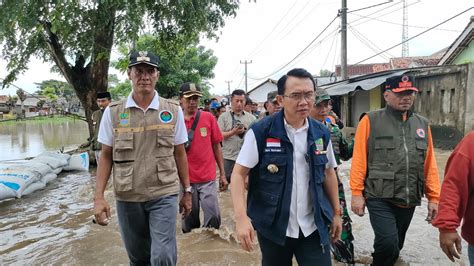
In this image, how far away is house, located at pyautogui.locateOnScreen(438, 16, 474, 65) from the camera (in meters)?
14.2

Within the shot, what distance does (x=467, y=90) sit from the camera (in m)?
10.6

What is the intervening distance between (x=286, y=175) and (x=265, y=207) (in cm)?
24

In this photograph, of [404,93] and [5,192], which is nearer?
[404,93]

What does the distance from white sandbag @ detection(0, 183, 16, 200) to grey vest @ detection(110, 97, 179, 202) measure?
16.3 feet

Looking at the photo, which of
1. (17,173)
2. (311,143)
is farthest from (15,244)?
(311,143)

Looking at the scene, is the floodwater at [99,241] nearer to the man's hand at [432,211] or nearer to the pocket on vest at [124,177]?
the man's hand at [432,211]

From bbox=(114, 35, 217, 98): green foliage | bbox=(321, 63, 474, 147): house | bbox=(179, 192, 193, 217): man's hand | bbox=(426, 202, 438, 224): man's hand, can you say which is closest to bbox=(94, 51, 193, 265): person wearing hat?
bbox=(179, 192, 193, 217): man's hand

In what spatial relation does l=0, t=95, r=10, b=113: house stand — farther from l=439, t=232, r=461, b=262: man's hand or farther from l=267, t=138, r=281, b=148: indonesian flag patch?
l=439, t=232, r=461, b=262: man's hand

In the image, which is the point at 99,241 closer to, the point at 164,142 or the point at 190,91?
the point at 190,91

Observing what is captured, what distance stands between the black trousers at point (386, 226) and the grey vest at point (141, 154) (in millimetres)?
1758

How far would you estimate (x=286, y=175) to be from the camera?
222 centimetres

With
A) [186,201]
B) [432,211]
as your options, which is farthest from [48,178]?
[432,211]

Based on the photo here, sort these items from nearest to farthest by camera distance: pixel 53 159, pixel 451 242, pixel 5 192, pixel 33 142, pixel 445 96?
pixel 451 242 < pixel 5 192 < pixel 53 159 < pixel 445 96 < pixel 33 142

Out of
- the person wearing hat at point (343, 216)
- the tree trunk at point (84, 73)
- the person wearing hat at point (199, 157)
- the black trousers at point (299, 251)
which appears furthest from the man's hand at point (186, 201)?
the tree trunk at point (84, 73)
